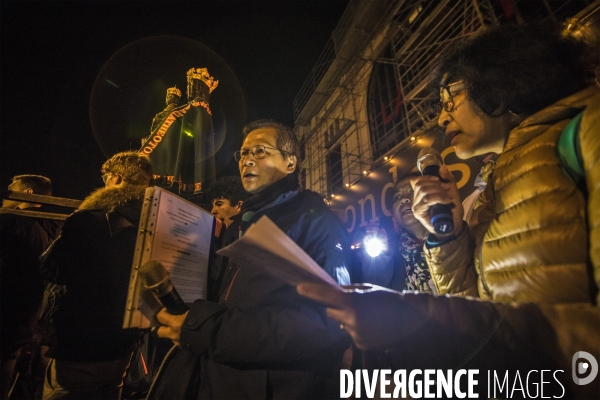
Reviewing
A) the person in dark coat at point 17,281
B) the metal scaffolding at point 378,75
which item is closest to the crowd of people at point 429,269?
the person in dark coat at point 17,281

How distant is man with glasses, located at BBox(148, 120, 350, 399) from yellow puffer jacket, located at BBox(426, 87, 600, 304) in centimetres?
77

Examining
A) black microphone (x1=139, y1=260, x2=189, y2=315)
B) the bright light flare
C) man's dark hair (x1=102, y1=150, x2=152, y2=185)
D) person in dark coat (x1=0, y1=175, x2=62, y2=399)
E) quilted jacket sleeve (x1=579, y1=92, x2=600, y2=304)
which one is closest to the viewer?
quilted jacket sleeve (x1=579, y1=92, x2=600, y2=304)

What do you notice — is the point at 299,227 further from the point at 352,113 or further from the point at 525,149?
the point at 352,113

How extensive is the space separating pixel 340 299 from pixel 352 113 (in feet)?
43.0

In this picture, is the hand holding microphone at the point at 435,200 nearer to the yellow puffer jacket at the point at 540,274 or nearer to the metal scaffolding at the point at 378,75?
the yellow puffer jacket at the point at 540,274

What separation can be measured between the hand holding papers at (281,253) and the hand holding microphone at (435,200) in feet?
2.23

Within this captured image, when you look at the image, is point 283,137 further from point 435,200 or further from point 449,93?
point 435,200

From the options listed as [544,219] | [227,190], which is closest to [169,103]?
[227,190]

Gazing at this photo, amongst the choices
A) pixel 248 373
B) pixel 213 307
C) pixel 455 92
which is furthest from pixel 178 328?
pixel 455 92

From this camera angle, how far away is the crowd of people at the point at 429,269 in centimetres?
78

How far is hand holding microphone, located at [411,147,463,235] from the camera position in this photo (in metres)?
1.19

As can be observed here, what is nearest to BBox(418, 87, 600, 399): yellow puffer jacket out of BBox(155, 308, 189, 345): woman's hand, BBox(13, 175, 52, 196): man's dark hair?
BBox(155, 308, 189, 345): woman's hand

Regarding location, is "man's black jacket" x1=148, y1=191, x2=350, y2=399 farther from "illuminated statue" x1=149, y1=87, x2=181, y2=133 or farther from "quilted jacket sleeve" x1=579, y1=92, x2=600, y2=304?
"illuminated statue" x1=149, y1=87, x2=181, y2=133

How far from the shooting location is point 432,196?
1.26m
